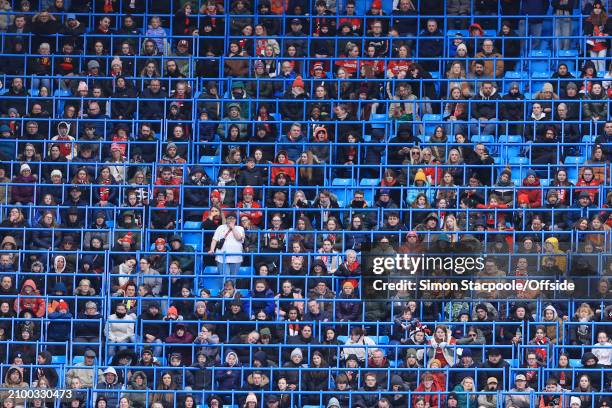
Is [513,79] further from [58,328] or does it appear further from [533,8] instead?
[58,328]

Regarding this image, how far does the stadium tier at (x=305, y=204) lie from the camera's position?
29.5 meters

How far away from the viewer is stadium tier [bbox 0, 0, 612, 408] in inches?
1160

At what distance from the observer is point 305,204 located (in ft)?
104

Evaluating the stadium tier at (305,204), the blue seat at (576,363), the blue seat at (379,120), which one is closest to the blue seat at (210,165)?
the stadium tier at (305,204)

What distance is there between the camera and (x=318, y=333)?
30.1 metres

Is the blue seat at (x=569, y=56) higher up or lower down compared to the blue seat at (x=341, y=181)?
higher up

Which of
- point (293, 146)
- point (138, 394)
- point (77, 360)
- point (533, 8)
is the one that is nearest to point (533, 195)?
point (293, 146)

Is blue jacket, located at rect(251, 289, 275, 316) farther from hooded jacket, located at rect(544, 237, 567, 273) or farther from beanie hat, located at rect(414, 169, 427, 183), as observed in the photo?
hooded jacket, located at rect(544, 237, 567, 273)

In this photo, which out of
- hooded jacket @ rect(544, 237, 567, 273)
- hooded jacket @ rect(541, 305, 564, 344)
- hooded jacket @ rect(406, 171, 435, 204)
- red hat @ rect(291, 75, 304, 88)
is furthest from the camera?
red hat @ rect(291, 75, 304, 88)

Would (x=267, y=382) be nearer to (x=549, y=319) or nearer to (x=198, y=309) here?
(x=198, y=309)

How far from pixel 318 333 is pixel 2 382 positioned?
15.6 ft

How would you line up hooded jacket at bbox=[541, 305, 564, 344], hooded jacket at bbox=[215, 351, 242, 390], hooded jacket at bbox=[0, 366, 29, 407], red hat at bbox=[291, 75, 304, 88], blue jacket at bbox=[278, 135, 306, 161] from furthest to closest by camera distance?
Result: red hat at bbox=[291, 75, 304, 88] → blue jacket at bbox=[278, 135, 306, 161] → hooded jacket at bbox=[541, 305, 564, 344] → hooded jacket at bbox=[215, 351, 242, 390] → hooded jacket at bbox=[0, 366, 29, 407]

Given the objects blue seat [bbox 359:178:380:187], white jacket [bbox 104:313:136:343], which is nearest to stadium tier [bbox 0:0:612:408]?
white jacket [bbox 104:313:136:343]

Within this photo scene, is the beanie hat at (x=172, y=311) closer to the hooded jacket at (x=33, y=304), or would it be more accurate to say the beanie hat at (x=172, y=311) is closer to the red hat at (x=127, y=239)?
the red hat at (x=127, y=239)
